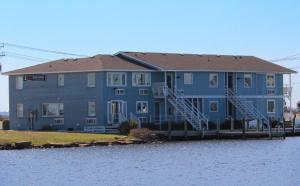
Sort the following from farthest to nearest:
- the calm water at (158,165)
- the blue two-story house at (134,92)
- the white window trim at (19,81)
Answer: the white window trim at (19,81) < the blue two-story house at (134,92) < the calm water at (158,165)

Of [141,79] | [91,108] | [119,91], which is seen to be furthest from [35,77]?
[141,79]

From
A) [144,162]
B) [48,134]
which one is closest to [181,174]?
[144,162]

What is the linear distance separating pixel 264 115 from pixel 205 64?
818 cm

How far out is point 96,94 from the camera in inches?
2825

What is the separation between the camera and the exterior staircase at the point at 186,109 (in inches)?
2815

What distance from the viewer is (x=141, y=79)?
2936 inches

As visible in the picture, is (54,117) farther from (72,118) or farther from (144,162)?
(144,162)

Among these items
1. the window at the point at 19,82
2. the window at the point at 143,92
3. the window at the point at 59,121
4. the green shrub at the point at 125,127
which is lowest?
the green shrub at the point at 125,127

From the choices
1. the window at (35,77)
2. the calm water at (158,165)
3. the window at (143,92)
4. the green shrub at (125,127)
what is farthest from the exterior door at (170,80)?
the calm water at (158,165)

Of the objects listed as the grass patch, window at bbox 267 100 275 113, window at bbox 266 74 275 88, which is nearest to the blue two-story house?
window at bbox 267 100 275 113

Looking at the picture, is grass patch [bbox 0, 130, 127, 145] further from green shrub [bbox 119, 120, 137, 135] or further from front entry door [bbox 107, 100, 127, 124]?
front entry door [bbox 107, 100, 127, 124]

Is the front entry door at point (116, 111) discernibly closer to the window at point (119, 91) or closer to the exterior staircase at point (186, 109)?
the window at point (119, 91)

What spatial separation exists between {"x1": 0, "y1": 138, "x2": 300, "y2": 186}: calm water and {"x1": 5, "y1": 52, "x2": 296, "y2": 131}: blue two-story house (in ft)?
36.0

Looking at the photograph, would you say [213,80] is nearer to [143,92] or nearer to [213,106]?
[213,106]
